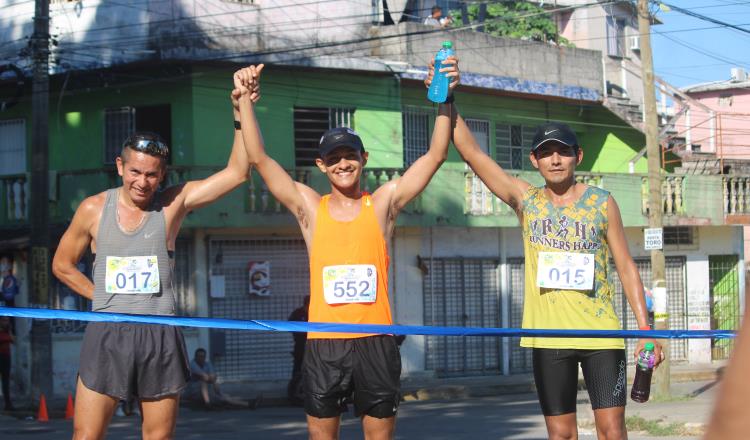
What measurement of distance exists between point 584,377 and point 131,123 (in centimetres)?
2027

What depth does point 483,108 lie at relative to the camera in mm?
29156

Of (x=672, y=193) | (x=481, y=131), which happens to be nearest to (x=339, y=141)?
(x=481, y=131)

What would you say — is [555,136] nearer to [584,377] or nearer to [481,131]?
[584,377]

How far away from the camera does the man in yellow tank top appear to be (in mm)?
6172

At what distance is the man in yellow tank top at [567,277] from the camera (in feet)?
20.2

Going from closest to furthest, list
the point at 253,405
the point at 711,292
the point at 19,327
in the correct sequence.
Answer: the point at 253,405 → the point at 19,327 → the point at 711,292

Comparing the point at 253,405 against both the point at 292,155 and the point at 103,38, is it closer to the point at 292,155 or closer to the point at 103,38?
the point at 292,155

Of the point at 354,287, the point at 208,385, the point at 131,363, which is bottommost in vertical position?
the point at 208,385

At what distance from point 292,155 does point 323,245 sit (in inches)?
772

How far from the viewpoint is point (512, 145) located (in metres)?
30.2

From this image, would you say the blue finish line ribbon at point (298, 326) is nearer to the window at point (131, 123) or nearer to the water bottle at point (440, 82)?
the water bottle at point (440, 82)

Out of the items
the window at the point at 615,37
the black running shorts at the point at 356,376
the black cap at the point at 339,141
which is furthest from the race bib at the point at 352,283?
the window at the point at 615,37

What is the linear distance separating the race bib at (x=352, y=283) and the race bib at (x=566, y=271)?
94 cm

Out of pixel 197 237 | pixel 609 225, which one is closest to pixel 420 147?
pixel 197 237
